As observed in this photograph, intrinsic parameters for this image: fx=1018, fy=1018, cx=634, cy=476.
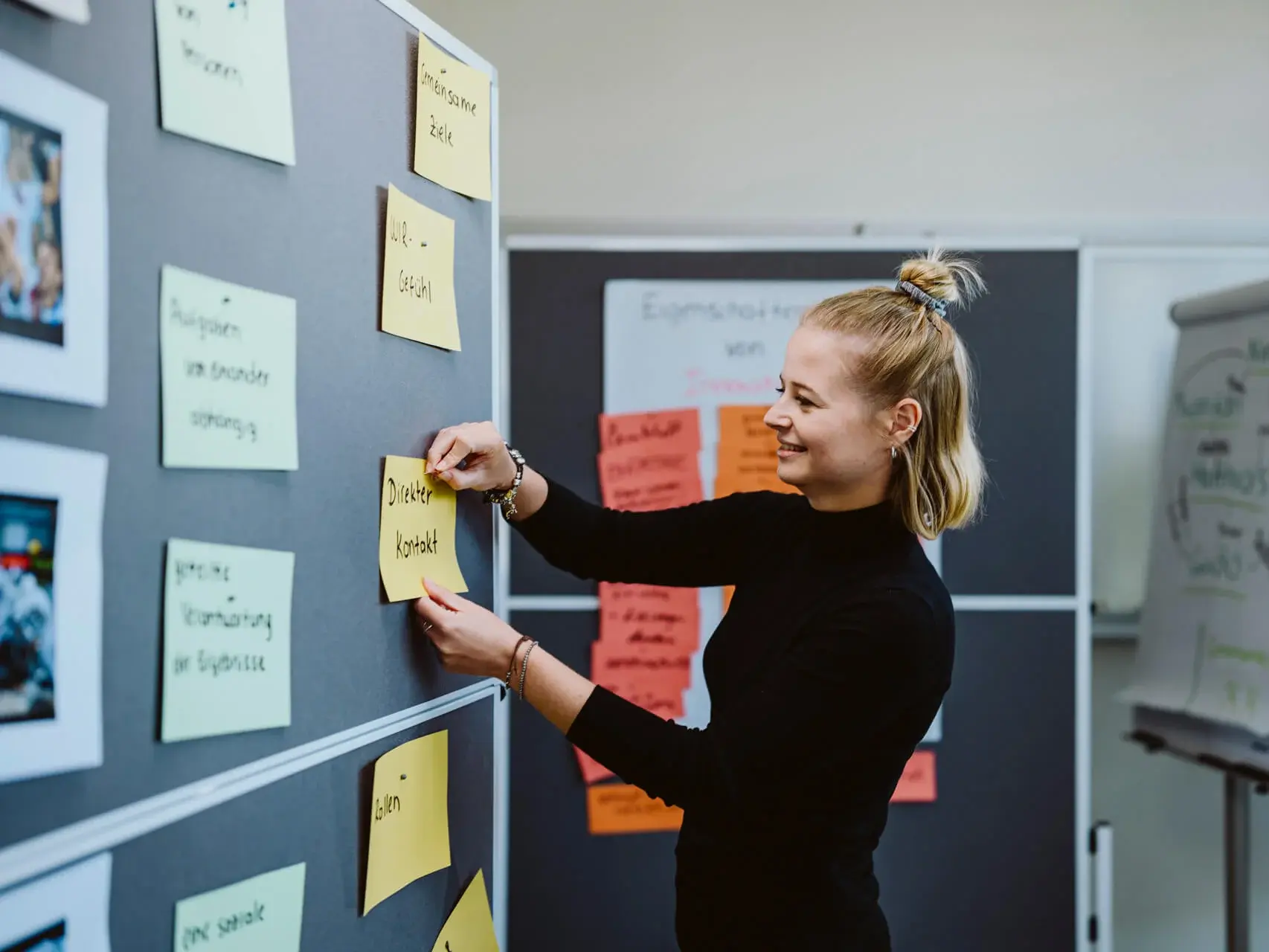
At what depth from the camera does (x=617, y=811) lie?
76.4 inches

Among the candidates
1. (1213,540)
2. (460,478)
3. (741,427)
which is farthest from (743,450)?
(460,478)

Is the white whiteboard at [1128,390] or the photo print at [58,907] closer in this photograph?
the photo print at [58,907]

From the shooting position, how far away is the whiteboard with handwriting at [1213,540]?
1.85 metres

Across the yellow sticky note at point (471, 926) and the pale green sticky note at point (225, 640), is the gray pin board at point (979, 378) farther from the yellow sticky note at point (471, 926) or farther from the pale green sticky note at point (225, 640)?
the pale green sticky note at point (225, 640)

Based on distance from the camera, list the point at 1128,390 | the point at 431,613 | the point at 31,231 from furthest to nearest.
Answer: the point at 1128,390, the point at 431,613, the point at 31,231

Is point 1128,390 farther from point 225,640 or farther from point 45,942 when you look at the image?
point 45,942

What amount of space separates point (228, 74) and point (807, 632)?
756 millimetres

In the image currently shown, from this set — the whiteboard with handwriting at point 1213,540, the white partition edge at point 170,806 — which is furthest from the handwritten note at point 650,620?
the white partition edge at point 170,806

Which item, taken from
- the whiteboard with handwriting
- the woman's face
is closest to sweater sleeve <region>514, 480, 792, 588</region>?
the woman's face

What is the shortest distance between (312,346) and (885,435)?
26.0 inches

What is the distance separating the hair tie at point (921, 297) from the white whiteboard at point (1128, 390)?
124 cm

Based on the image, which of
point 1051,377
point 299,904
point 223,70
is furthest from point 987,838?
point 223,70

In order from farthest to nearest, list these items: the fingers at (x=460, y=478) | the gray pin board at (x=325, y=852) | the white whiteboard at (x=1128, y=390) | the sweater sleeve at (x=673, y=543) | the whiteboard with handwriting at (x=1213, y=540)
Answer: the white whiteboard at (x=1128, y=390)
the whiteboard with handwriting at (x=1213, y=540)
the sweater sleeve at (x=673, y=543)
the fingers at (x=460, y=478)
the gray pin board at (x=325, y=852)

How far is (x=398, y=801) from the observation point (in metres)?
0.91
